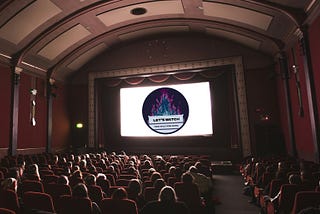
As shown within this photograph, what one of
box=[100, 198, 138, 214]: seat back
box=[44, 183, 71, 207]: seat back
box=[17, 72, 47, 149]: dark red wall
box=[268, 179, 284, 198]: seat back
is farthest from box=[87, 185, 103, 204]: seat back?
box=[17, 72, 47, 149]: dark red wall

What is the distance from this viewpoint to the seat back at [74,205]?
119 inches

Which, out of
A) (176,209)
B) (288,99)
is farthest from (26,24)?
(288,99)

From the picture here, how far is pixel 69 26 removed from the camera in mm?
10391

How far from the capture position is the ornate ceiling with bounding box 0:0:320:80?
815 centimetres

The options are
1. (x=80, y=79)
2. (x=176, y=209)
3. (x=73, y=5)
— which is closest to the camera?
(x=176, y=209)

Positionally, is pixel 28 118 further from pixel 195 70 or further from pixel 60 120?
pixel 195 70

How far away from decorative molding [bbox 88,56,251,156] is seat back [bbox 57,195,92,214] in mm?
10069

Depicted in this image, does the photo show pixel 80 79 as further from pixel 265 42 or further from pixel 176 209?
pixel 176 209

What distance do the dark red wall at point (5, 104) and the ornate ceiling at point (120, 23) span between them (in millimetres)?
578

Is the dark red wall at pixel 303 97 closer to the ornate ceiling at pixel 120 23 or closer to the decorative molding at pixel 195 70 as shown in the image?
the ornate ceiling at pixel 120 23

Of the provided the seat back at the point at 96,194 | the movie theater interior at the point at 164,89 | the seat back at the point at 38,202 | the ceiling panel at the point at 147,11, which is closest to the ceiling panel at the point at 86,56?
the movie theater interior at the point at 164,89

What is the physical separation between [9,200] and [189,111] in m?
10.4

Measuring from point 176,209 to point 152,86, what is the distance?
1117 centimetres

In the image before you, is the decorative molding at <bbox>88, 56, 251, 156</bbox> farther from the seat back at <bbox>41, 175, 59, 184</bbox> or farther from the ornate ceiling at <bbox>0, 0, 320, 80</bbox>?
the seat back at <bbox>41, 175, 59, 184</bbox>
